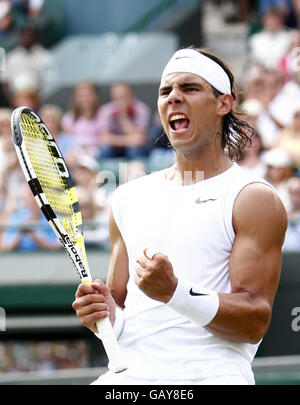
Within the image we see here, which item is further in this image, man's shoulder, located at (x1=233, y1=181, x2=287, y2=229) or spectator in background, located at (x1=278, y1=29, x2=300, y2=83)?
spectator in background, located at (x1=278, y1=29, x2=300, y2=83)

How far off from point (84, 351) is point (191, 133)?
462 centimetres

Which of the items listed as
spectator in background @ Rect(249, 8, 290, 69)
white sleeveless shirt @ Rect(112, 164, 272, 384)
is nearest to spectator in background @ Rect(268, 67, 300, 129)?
spectator in background @ Rect(249, 8, 290, 69)

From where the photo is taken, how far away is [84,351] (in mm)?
8094

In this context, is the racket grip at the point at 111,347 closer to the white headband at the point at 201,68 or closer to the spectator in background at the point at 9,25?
the white headband at the point at 201,68

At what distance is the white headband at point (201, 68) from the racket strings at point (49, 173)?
584mm

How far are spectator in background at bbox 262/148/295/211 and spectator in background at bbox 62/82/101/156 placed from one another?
6.47 feet

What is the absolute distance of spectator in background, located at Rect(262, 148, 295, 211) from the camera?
324 inches

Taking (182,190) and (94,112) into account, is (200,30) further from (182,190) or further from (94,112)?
→ (182,190)

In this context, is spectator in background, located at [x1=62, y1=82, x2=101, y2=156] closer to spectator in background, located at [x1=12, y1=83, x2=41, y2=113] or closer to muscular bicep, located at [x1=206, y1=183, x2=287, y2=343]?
spectator in background, located at [x1=12, y1=83, x2=41, y2=113]

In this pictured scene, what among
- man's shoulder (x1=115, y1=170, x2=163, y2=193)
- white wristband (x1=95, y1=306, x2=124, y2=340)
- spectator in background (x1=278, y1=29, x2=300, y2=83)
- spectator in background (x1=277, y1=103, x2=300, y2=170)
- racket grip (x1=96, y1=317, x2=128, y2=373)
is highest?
spectator in background (x1=278, y1=29, x2=300, y2=83)

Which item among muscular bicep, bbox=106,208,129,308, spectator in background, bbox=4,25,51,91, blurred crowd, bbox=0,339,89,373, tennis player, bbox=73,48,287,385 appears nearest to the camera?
tennis player, bbox=73,48,287,385

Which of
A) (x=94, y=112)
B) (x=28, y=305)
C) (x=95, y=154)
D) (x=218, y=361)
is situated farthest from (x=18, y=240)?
(x=218, y=361)

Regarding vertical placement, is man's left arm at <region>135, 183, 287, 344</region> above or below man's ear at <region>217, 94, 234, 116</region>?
below

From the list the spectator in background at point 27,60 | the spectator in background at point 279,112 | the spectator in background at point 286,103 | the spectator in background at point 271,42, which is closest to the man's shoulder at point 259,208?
the spectator in background at point 279,112
